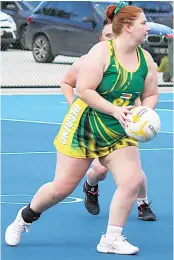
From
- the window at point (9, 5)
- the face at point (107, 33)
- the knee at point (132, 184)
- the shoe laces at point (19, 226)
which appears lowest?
the shoe laces at point (19, 226)

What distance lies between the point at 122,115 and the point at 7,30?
1983 centimetres

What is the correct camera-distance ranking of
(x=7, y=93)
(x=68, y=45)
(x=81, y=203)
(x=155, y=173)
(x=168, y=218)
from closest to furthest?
(x=168, y=218) < (x=81, y=203) < (x=155, y=173) < (x=7, y=93) < (x=68, y=45)

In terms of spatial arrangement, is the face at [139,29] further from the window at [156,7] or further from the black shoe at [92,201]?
the window at [156,7]

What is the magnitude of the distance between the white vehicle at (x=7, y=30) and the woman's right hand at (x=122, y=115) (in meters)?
19.6

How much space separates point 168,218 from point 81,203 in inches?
39.9

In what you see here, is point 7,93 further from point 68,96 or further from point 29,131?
point 68,96

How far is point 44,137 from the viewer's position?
13.6 meters

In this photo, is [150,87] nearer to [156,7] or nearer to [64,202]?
[64,202]

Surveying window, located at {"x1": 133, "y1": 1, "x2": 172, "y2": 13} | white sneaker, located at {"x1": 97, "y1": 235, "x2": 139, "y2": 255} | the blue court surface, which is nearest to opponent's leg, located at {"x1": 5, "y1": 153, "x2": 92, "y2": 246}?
the blue court surface

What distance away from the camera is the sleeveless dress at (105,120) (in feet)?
23.7

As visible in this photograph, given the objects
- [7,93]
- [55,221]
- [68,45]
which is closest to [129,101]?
[55,221]

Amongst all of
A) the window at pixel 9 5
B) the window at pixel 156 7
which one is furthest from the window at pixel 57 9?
the window at pixel 9 5

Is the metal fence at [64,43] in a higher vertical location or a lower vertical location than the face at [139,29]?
lower

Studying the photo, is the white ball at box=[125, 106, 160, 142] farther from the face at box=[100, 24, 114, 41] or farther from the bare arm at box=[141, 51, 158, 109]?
the face at box=[100, 24, 114, 41]
